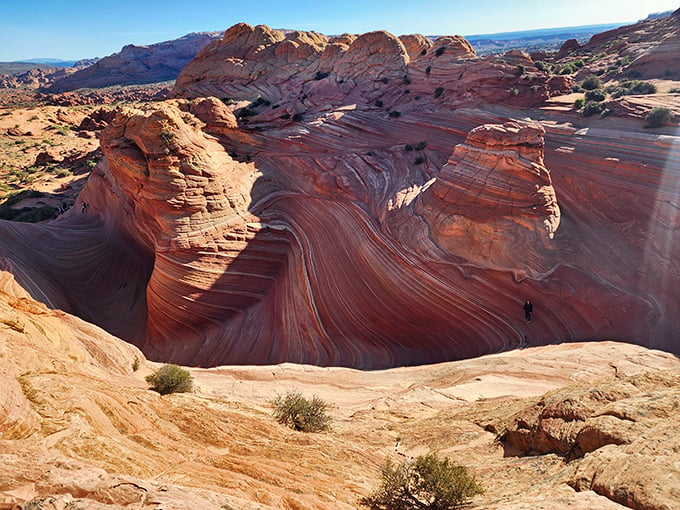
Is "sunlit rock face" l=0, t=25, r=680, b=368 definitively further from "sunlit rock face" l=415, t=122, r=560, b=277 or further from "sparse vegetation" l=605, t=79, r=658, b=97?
"sparse vegetation" l=605, t=79, r=658, b=97

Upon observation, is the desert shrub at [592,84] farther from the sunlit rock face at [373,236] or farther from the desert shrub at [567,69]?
the desert shrub at [567,69]

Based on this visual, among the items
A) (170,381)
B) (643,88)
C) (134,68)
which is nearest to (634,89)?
(643,88)

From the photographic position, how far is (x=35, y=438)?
5.15 m

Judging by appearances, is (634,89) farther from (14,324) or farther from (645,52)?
(14,324)

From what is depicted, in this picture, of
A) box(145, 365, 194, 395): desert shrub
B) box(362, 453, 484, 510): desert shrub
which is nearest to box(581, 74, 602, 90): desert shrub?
box(362, 453, 484, 510): desert shrub

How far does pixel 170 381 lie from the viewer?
29.7ft

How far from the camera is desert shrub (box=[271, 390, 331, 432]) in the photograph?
8211 millimetres

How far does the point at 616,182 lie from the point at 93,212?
93.5ft

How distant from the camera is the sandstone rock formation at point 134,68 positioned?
454 ft

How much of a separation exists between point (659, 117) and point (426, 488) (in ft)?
62.2

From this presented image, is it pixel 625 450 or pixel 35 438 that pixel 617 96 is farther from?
pixel 35 438

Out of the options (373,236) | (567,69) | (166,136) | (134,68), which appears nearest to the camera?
(166,136)

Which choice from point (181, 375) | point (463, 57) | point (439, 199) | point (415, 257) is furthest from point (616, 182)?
point (181, 375)

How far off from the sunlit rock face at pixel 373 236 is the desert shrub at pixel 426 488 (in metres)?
8.17
